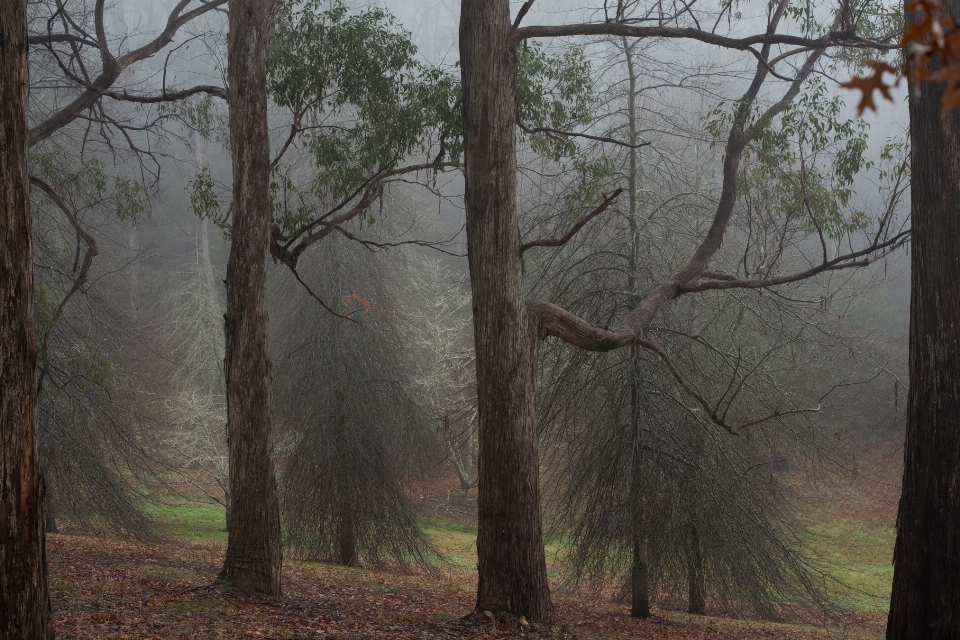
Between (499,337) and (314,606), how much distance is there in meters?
3.16

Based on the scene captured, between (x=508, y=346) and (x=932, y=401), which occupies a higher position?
(x=508, y=346)

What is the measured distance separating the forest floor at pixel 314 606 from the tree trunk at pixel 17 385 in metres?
1.39

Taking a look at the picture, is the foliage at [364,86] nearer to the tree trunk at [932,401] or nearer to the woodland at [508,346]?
the woodland at [508,346]

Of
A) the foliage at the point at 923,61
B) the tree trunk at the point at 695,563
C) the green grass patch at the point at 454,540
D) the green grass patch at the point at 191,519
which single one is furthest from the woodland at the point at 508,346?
the green grass patch at the point at 191,519

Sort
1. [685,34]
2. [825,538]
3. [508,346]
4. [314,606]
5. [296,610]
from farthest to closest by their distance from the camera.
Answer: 1. [825,538]
2. [314,606]
3. [296,610]
4. [508,346]
5. [685,34]

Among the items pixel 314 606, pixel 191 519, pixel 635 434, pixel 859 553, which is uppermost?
pixel 635 434

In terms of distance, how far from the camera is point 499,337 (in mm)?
7031

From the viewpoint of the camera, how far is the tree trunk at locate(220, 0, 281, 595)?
302 inches

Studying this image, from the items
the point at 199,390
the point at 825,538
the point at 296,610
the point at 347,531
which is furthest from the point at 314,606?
the point at 199,390

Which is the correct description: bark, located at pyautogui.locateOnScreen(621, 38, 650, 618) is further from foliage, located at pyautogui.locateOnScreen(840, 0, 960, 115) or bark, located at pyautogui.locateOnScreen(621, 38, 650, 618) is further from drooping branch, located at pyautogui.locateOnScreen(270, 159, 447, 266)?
foliage, located at pyautogui.locateOnScreen(840, 0, 960, 115)

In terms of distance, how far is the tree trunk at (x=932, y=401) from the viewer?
16.2ft

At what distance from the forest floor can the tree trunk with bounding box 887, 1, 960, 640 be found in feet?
8.94

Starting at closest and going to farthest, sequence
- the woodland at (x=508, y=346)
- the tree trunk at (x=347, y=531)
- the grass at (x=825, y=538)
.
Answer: the woodland at (x=508, y=346) < the tree trunk at (x=347, y=531) < the grass at (x=825, y=538)

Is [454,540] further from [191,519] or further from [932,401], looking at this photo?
[932,401]
